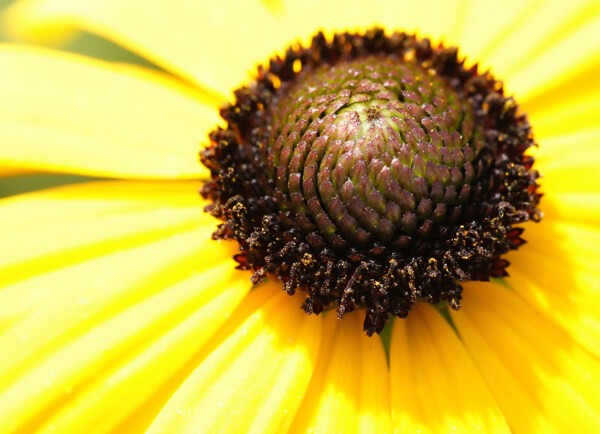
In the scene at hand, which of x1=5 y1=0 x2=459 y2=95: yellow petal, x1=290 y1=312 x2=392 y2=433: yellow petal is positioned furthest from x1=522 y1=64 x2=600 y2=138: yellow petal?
x1=290 y1=312 x2=392 y2=433: yellow petal

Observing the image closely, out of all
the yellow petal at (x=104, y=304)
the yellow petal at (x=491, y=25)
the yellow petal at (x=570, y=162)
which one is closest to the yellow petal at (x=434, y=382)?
the yellow petal at (x=104, y=304)

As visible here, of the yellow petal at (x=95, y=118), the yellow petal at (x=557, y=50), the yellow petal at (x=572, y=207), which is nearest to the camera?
the yellow petal at (x=572, y=207)

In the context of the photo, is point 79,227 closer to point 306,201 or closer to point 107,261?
point 107,261

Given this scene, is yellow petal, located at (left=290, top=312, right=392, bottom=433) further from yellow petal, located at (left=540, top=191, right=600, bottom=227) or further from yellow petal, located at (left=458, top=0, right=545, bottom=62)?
yellow petal, located at (left=458, top=0, right=545, bottom=62)

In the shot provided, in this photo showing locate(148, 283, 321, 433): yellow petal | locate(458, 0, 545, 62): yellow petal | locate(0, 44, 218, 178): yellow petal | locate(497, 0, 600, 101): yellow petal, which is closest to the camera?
locate(148, 283, 321, 433): yellow petal

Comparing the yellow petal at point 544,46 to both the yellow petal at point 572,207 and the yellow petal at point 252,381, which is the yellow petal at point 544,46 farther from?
the yellow petal at point 252,381

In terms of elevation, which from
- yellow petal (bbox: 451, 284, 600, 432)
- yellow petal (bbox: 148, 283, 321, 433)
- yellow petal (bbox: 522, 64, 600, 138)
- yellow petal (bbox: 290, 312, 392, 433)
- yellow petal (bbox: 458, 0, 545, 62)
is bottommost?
yellow petal (bbox: 451, 284, 600, 432)

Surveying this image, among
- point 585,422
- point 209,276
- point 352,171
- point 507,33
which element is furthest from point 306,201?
point 507,33
